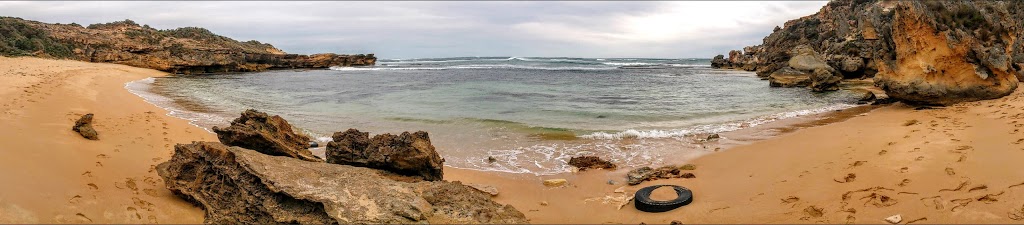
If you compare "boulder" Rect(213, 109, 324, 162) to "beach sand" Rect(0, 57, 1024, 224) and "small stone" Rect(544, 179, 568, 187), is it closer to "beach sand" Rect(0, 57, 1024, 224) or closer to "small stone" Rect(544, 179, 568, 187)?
"beach sand" Rect(0, 57, 1024, 224)

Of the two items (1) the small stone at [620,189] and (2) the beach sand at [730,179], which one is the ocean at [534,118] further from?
(1) the small stone at [620,189]

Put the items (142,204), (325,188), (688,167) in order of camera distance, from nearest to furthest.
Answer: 1. (325,188)
2. (142,204)
3. (688,167)

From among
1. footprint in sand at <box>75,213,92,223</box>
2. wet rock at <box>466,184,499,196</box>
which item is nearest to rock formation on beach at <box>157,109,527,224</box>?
footprint in sand at <box>75,213,92,223</box>

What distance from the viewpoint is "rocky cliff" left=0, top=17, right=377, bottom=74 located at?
34.9 meters

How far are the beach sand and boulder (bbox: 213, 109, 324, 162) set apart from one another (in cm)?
94

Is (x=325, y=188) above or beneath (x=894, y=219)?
above

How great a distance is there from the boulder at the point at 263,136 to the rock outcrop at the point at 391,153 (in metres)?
0.56

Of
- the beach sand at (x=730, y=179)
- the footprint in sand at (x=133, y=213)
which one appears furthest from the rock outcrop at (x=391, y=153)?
the footprint in sand at (x=133, y=213)

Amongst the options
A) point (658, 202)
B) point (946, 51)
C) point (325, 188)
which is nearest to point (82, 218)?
point (325, 188)

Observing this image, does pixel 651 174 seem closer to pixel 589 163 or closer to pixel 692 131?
pixel 589 163

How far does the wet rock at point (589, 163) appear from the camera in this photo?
27.3 ft

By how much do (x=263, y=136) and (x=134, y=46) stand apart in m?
45.8

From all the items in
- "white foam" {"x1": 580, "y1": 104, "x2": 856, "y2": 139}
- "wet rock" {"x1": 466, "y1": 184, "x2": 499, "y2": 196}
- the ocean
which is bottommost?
the ocean

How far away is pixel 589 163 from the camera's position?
8430mm
